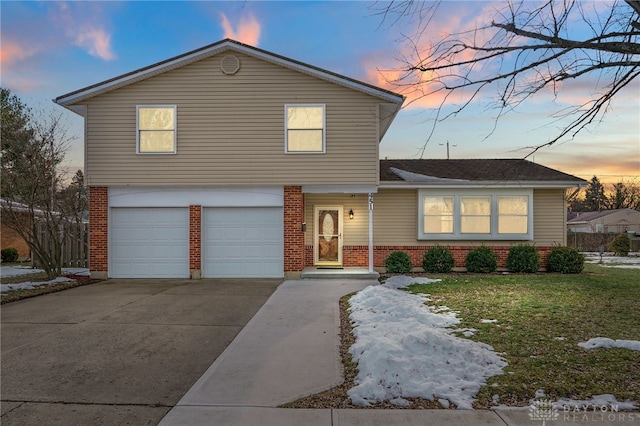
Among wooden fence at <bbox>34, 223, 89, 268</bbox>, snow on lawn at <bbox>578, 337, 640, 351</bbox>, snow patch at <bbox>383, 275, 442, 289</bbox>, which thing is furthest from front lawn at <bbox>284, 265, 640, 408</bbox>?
wooden fence at <bbox>34, 223, 89, 268</bbox>

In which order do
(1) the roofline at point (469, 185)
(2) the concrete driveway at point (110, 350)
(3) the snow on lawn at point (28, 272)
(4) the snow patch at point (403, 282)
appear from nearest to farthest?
(2) the concrete driveway at point (110, 350)
(4) the snow patch at point (403, 282)
(3) the snow on lawn at point (28, 272)
(1) the roofline at point (469, 185)

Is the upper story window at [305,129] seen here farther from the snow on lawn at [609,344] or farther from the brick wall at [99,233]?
the snow on lawn at [609,344]

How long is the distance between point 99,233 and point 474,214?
41.4 ft

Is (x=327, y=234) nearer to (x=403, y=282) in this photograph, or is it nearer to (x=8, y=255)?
(x=403, y=282)

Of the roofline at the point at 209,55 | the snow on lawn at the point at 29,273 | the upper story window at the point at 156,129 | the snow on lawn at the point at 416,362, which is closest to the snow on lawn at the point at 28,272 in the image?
the snow on lawn at the point at 29,273

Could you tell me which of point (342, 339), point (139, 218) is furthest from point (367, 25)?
point (139, 218)

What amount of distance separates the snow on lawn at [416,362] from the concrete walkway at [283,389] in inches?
10.6

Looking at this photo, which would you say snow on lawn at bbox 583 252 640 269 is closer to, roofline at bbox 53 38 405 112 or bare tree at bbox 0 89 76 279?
roofline at bbox 53 38 405 112

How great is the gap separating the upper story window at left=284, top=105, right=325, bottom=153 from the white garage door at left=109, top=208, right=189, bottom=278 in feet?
13.2

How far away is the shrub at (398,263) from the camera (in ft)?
44.8

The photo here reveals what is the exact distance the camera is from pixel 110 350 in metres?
5.52

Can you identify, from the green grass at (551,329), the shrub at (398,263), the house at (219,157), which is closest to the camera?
the green grass at (551,329)

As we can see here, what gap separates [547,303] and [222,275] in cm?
888

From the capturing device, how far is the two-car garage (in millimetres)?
12594
